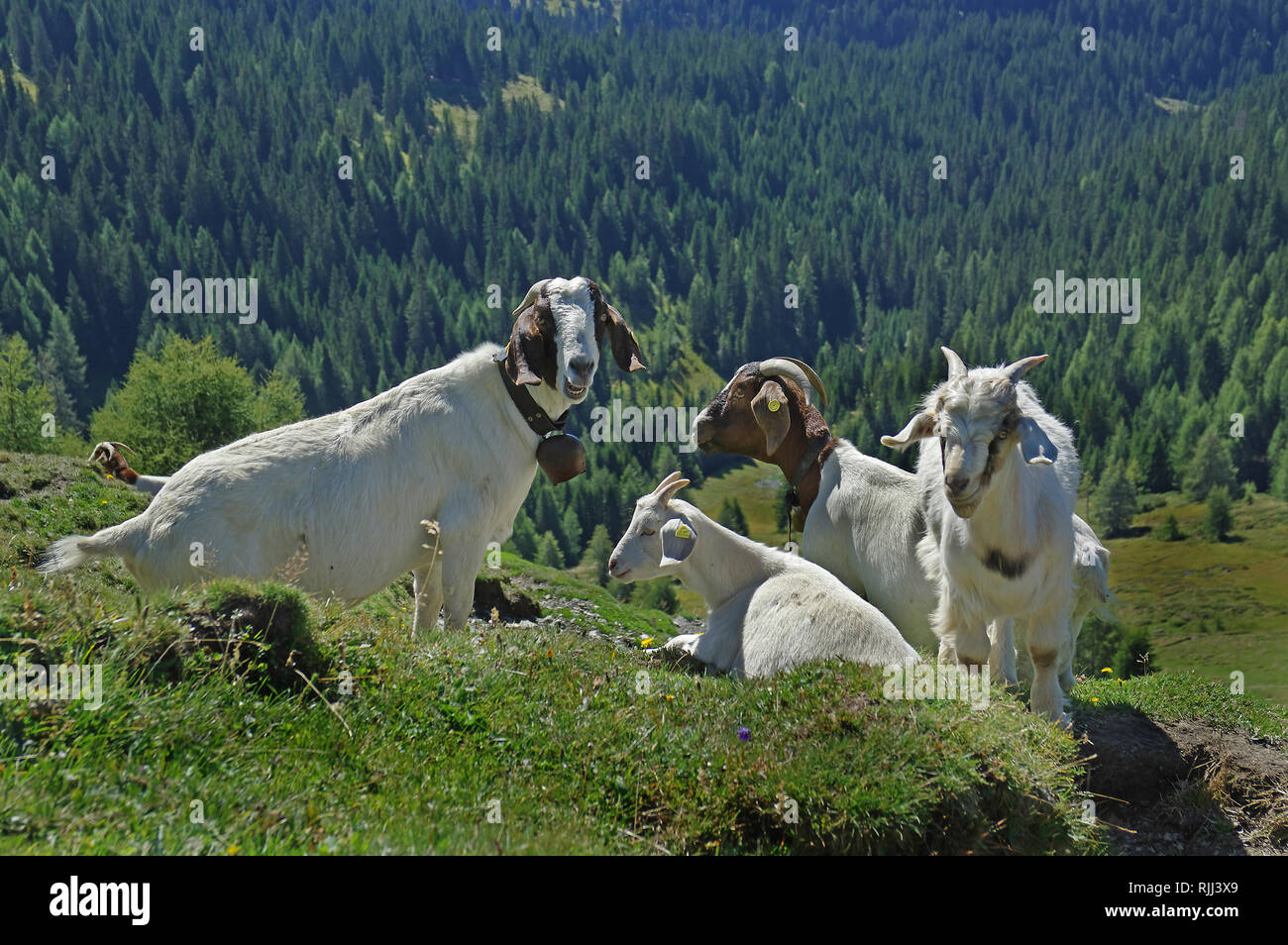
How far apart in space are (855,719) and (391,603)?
8.16 metres

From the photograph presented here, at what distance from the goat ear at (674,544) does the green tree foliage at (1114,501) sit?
440 ft

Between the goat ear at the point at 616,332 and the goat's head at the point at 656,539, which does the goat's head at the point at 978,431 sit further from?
the goat's head at the point at 656,539

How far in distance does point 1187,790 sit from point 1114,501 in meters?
136

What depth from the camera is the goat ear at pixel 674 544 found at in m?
11.1

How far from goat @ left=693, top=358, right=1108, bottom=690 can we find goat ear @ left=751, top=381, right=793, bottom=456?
1 centimetres

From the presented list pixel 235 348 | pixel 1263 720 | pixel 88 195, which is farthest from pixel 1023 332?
pixel 1263 720

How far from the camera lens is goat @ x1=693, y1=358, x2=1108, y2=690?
10.9 metres

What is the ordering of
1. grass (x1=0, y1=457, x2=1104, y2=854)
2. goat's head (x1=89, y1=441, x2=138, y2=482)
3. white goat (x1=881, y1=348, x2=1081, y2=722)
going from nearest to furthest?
1. grass (x1=0, y1=457, x2=1104, y2=854)
2. white goat (x1=881, y1=348, x2=1081, y2=722)
3. goat's head (x1=89, y1=441, x2=138, y2=482)

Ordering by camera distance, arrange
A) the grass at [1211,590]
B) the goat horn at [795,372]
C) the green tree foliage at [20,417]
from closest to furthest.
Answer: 1. the goat horn at [795,372]
2. the green tree foliage at [20,417]
3. the grass at [1211,590]

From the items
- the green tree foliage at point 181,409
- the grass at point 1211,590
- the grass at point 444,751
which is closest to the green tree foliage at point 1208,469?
the grass at point 1211,590

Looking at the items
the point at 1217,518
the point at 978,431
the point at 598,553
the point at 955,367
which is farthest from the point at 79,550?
the point at 1217,518
